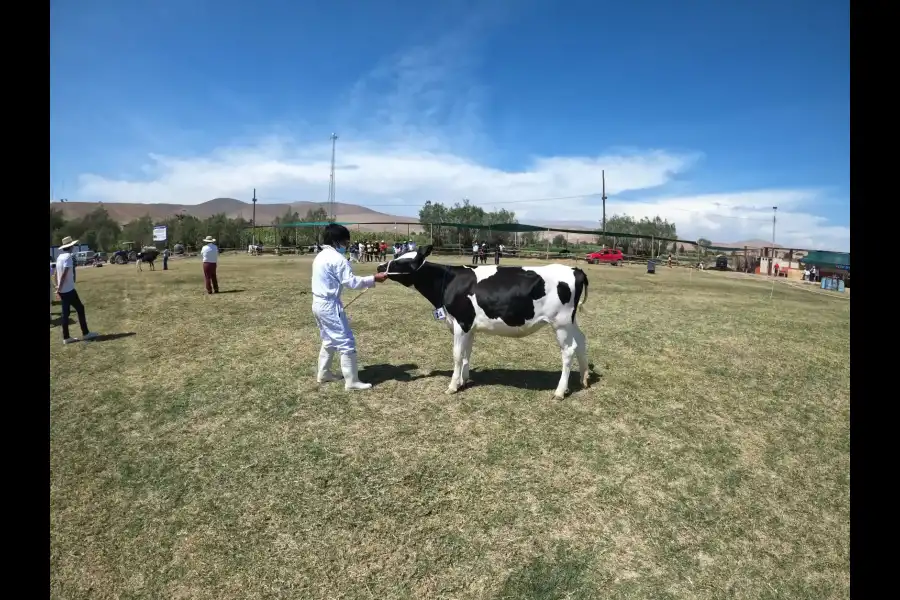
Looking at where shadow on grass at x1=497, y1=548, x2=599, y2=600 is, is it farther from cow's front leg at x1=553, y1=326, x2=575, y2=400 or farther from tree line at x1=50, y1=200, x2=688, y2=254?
tree line at x1=50, y1=200, x2=688, y2=254

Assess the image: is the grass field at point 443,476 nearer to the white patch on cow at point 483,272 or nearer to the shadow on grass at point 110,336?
the shadow on grass at point 110,336

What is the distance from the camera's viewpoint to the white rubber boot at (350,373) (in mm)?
6391

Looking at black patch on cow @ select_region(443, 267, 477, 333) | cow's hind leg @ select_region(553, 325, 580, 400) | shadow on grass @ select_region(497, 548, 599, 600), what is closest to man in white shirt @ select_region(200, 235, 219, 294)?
black patch on cow @ select_region(443, 267, 477, 333)

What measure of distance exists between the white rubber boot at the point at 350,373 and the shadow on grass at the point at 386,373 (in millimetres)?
354

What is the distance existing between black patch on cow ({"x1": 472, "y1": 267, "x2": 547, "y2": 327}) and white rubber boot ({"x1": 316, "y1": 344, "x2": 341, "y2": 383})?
7.31ft

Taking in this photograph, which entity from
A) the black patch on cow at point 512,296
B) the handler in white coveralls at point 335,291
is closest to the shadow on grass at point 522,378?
the black patch on cow at point 512,296

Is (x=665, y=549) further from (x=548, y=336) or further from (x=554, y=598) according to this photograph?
(x=548, y=336)

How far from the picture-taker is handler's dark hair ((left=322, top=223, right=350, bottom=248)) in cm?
634

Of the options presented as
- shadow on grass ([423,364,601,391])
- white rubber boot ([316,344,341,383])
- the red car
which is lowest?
shadow on grass ([423,364,601,391])

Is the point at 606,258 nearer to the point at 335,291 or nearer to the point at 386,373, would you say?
the point at 386,373
